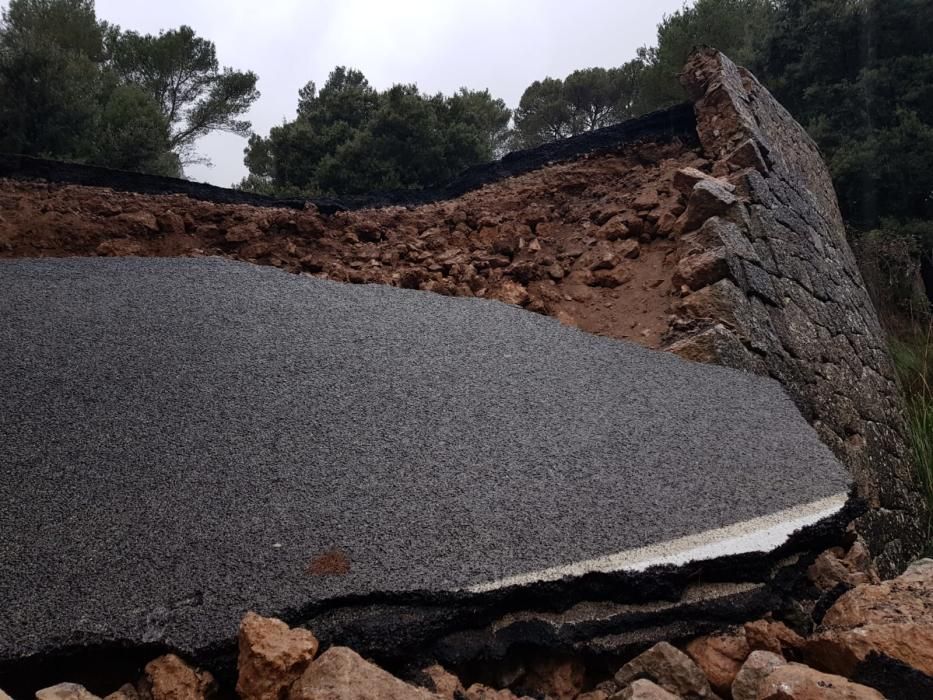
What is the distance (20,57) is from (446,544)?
33.0ft

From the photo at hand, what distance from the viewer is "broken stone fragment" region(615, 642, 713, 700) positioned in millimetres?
1561

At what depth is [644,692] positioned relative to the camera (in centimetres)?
141

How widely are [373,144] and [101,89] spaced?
450 cm

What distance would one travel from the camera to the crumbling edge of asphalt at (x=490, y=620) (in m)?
1.46

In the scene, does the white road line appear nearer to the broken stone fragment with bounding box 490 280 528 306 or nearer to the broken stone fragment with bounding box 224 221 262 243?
the broken stone fragment with bounding box 490 280 528 306

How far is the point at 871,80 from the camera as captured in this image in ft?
33.2

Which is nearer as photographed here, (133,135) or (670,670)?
(670,670)

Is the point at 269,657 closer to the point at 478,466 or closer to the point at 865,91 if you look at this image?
the point at 478,466

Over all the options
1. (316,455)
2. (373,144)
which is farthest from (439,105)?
(316,455)

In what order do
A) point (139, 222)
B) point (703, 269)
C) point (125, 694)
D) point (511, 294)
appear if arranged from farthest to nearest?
point (139, 222), point (511, 294), point (703, 269), point (125, 694)

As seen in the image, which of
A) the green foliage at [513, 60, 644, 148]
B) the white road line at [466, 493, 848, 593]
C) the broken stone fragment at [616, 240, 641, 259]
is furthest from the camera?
the green foliage at [513, 60, 644, 148]

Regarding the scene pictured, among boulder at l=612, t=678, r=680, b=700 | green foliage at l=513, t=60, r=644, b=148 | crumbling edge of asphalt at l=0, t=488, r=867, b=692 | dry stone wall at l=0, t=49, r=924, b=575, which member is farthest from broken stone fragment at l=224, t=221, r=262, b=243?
green foliage at l=513, t=60, r=644, b=148

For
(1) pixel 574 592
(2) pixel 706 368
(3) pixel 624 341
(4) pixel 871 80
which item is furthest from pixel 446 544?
(4) pixel 871 80

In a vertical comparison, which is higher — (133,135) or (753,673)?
(133,135)
